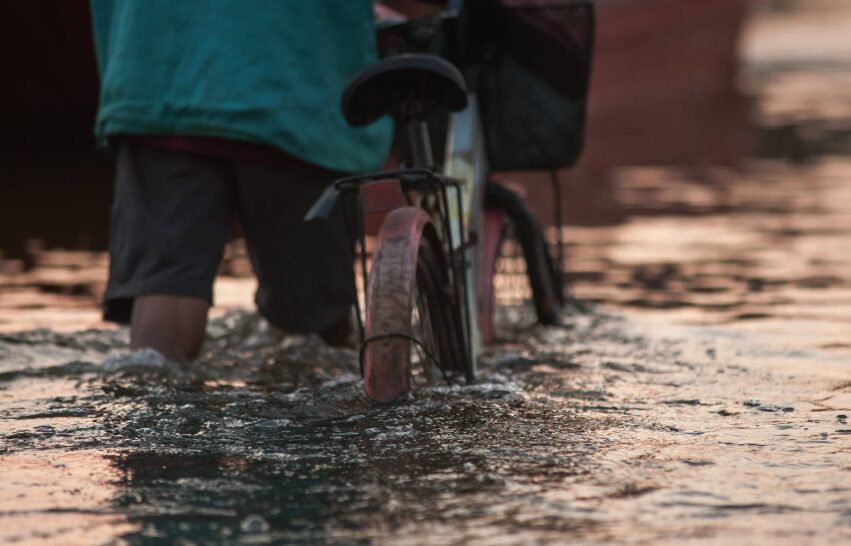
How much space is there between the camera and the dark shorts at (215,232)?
4.36 meters

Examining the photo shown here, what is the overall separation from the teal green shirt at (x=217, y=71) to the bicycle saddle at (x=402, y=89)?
12.8 inches

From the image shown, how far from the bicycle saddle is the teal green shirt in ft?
1.07

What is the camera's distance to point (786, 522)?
2.97m

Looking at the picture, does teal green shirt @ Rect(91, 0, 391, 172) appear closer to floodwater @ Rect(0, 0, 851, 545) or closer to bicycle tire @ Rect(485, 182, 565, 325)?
floodwater @ Rect(0, 0, 851, 545)

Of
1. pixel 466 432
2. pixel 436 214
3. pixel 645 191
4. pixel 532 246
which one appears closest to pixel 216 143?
pixel 436 214

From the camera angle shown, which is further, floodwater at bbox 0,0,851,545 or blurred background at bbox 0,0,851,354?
blurred background at bbox 0,0,851,354

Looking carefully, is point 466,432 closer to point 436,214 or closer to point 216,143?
point 436,214

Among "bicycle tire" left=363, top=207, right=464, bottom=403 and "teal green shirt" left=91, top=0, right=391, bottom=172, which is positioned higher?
"teal green shirt" left=91, top=0, right=391, bottom=172

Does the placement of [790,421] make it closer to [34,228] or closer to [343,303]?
[343,303]

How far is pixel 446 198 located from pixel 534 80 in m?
1.33

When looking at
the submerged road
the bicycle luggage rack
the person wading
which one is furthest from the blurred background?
the bicycle luggage rack

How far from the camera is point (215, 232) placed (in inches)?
175

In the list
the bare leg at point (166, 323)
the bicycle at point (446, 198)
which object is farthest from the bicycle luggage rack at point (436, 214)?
the bare leg at point (166, 323)

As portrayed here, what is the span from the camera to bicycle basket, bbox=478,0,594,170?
5.00 metres
